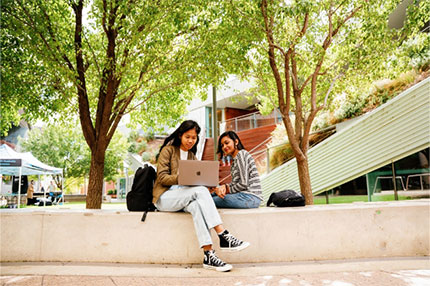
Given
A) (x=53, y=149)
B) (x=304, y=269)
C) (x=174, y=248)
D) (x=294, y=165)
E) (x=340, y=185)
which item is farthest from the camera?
(x=53, y=149)

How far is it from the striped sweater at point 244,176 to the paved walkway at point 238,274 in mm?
969

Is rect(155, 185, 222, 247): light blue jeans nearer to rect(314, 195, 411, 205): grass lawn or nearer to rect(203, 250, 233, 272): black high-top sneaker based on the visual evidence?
rect(203, 250, 233, 272): black high-top sneaker

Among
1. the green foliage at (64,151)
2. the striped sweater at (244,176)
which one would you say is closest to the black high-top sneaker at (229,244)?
the striped sweater at (244,176)

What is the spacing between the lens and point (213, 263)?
362 centimetres

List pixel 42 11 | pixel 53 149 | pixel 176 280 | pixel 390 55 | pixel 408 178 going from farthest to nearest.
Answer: pixel 53 149
pixel 408 178
pixel 390 55
pixel 42 11
pixel 176 280

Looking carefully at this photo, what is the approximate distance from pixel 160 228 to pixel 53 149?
104 feet

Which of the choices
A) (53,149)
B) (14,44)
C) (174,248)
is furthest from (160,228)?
(53,149)

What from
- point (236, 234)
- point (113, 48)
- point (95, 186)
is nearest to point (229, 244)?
point (236, 234)

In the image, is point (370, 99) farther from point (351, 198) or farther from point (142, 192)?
point (142, 192)

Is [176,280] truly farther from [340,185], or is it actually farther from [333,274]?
[340,185]

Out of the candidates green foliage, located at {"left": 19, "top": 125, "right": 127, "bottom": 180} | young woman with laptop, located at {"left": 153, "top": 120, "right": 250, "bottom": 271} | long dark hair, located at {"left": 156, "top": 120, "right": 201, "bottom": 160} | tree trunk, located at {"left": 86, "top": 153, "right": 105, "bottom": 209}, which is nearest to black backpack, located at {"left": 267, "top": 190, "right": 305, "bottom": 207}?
young woman with laptop, located at {"left": 153, "top": 120, "right": 250, "bottom": 271}

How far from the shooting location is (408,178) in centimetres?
912

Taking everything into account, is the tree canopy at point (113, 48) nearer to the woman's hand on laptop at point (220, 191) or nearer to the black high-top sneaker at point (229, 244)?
the woman's hand on laptop at point (220, 191)

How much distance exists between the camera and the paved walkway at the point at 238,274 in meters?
3.27
